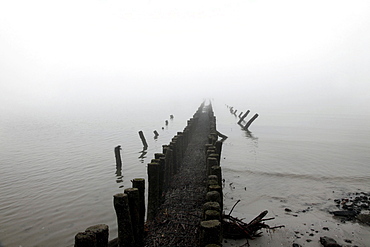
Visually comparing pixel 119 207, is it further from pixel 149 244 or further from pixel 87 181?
pixel 87 181

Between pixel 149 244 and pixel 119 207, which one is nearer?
pixel 119 207

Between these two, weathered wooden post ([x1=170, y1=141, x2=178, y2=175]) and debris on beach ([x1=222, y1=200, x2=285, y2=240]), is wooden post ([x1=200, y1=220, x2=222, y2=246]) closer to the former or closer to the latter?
debris on beach ([x1=222, y1=200, x2=285, y2=240])

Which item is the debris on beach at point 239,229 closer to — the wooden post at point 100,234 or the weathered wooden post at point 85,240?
the wooden post at point 100,234

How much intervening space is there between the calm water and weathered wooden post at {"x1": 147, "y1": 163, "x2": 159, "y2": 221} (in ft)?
6.30

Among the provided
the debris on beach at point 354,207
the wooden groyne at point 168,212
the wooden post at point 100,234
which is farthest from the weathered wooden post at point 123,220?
the debris on beach at point 354,207

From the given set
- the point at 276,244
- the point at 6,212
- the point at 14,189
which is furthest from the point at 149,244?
the point at 14,189

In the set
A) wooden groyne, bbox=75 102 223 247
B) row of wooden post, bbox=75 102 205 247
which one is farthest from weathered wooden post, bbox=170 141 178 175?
row of wooden post, bbox=75 102 205 247

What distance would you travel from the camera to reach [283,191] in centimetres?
865

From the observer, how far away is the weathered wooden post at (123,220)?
3686 millimetres

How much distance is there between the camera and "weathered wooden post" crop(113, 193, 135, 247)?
145 inches

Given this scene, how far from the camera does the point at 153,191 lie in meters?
5.16

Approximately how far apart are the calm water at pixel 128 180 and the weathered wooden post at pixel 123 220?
2689 millimetres

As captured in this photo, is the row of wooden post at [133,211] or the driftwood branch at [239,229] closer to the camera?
the row of wooden post at [133,211]

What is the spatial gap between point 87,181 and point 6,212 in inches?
111
